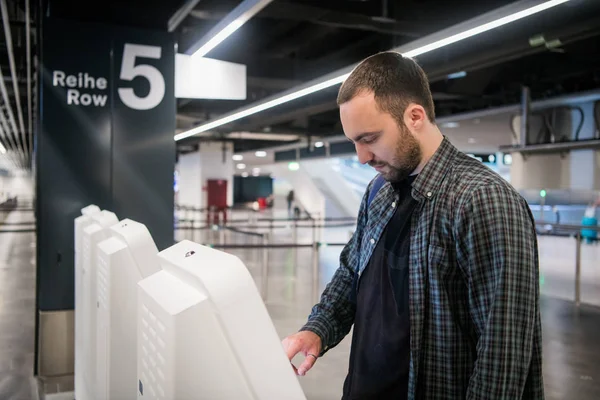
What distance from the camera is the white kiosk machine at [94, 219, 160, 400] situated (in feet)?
5.65

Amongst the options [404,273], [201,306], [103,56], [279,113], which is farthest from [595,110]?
[201,306]

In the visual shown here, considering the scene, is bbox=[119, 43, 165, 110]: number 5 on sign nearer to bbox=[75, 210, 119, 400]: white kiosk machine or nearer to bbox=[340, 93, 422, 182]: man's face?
bbox=[75, 210, 119, 400]: white kiosk machine

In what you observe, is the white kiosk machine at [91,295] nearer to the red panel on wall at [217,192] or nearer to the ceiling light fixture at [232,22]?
the ceiling light fixture at [232,22]

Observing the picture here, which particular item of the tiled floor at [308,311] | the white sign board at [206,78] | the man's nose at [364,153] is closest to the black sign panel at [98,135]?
the tiled floor at [308,311]

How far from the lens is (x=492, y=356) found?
46.6 inches

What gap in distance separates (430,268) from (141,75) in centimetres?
370

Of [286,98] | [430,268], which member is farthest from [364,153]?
[286,98]

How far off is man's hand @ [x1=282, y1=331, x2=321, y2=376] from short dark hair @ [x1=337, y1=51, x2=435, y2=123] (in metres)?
0.71

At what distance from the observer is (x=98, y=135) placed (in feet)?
14.0

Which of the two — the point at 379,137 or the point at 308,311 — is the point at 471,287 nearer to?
the point at 379,137

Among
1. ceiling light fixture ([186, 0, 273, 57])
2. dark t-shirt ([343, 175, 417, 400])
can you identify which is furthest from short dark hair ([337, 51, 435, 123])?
ceiling light fixture ([186, 0, 273, 57])

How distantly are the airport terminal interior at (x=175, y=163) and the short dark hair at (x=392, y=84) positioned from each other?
0.19m

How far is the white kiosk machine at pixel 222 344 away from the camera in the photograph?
794 millimetres

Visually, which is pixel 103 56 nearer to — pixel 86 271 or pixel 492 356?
pixel 86 271
